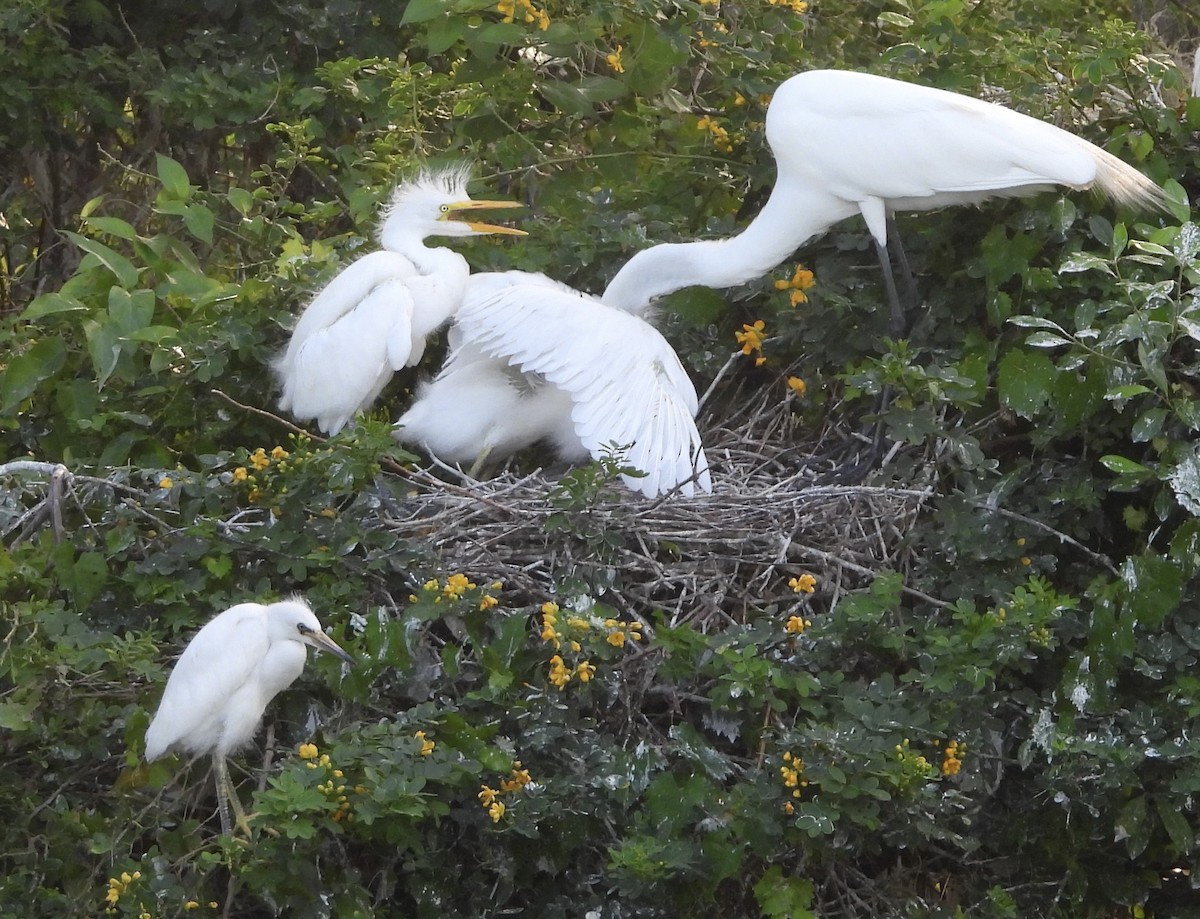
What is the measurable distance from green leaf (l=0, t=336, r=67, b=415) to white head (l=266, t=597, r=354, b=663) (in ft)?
4.17

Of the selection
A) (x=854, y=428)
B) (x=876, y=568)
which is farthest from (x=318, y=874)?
(x=854, y=428)

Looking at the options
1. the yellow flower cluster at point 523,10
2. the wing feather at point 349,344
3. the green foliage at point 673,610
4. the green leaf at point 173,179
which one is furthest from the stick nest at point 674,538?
the yellow flower cluster at point 523,10

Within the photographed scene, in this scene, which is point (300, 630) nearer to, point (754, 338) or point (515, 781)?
point (515, 781)

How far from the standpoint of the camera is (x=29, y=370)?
3.82 metres

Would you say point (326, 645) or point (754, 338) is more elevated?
point (326, 645)

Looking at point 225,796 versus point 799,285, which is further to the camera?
point 799,285

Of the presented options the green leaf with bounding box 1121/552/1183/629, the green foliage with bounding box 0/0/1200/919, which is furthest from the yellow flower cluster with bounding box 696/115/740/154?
the green leaf with bounding box 1121/552/1183/629

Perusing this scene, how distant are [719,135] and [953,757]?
1.95m

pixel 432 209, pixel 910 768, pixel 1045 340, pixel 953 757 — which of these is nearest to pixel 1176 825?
pixel 953 757

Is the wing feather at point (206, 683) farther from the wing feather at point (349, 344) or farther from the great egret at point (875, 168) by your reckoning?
the great egret at point (875, 168)

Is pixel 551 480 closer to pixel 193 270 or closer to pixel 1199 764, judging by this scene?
pixel 193 270

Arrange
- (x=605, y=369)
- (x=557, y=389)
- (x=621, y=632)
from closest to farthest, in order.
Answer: (x=621, y=632), (x=605, y=369), (x=557, y=389)

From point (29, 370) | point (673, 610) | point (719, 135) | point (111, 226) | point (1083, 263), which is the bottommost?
point (29, 370)

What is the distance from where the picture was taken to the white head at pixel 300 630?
9.26 feet
